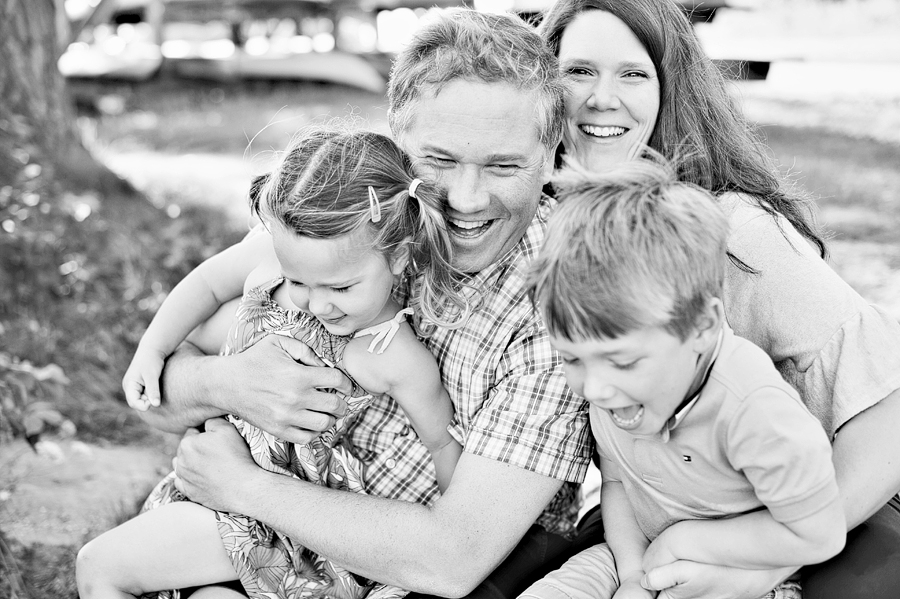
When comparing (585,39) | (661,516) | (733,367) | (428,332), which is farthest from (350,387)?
(585,39)

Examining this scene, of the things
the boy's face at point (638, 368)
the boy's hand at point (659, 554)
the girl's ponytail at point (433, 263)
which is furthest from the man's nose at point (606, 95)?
the boy's hand at point (659, 554)

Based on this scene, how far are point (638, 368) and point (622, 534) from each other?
605 mm

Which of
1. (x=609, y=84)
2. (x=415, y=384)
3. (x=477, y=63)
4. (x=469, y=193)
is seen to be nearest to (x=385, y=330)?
(x=415, y=384)

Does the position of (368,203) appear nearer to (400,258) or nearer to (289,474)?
(400,258)

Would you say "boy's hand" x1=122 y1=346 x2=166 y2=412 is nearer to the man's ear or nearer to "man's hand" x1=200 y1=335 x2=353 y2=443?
"man's hand" x1=200 y1=335 x2=353 y2=443

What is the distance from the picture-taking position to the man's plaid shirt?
206 centimetres

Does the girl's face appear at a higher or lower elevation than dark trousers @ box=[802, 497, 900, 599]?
higher

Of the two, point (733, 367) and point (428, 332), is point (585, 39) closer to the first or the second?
point (428, 332)

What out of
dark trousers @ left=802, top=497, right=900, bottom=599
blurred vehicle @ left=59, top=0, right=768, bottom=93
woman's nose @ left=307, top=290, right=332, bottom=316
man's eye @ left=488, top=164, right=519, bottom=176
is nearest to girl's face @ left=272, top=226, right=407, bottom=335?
woman's nose @ left=307, top=290, right=332, bottom=316

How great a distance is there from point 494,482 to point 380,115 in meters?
8.63

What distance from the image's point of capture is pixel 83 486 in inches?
139

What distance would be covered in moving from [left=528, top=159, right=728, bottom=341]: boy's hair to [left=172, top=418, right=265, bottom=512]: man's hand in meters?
0.91

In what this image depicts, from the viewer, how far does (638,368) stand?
1694 mm

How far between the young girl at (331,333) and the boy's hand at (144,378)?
0.35 meters
